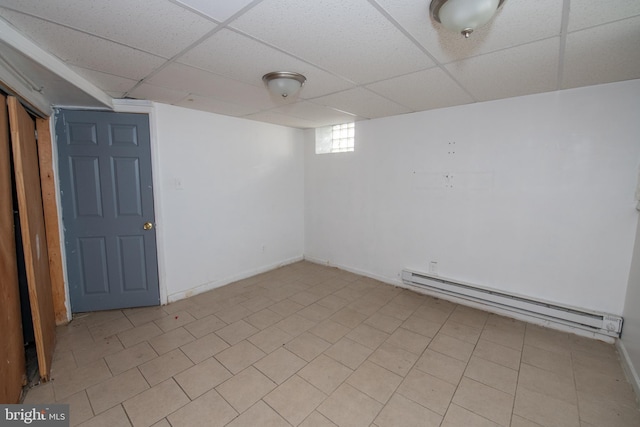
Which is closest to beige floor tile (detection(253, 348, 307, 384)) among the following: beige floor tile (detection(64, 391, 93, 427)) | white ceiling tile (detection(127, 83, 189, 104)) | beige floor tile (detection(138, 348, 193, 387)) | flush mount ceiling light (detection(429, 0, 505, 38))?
beige floor tile (detection(138, 348, 193, 387))

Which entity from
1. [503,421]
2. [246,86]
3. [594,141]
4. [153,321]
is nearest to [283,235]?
[153,321]

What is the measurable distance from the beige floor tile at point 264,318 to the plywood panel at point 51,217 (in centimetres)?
188

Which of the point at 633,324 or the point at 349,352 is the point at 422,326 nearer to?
the point at 349,352

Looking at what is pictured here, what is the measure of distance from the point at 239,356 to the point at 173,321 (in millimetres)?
1006

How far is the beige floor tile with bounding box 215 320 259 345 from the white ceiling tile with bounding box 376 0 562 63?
2.69 metres

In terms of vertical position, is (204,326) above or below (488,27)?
below

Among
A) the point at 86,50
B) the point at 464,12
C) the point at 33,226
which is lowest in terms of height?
the point at 33,226

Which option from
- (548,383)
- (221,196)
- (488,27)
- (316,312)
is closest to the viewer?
(488,27)

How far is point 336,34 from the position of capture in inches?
59.3

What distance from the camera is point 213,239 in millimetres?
3555

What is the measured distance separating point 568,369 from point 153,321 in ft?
12.3

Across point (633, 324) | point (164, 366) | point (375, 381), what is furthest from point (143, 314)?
Answer: point (633, 324)

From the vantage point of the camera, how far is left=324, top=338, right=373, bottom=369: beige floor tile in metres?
2.18

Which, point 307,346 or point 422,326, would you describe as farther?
point 422,326
